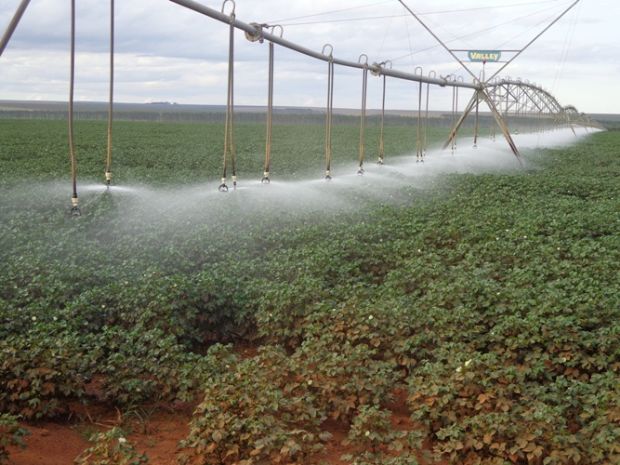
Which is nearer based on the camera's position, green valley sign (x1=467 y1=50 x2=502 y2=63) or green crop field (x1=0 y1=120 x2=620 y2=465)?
green crop field (x1=0 y1=120 x2=620 y2=465)

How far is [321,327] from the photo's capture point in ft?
17.6

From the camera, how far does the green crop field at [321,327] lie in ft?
12.8

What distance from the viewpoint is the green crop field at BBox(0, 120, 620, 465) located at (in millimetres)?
3898

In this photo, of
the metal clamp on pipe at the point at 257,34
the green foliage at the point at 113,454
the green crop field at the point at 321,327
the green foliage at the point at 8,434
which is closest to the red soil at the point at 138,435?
the green crop field at the point at 321,327

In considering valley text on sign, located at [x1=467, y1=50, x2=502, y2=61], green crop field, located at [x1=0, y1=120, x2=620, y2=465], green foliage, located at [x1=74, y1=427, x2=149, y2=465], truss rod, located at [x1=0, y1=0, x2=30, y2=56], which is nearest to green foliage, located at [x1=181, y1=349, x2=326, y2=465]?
green crop field, located at [x1=0, y1=120, x2=620, y2=465]

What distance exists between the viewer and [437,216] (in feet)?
30.7

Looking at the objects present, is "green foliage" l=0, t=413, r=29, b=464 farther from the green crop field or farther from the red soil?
the red soil

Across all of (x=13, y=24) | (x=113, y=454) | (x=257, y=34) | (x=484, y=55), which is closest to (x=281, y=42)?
(x=257, y=34)

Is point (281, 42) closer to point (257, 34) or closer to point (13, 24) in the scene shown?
point (257, 34)

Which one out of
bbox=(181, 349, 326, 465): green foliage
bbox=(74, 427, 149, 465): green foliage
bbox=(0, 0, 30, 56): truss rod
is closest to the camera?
bbox=(74, 427, 149, 465): green foliage

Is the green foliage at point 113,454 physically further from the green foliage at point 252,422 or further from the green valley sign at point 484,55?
the green valley sign at point 484,55

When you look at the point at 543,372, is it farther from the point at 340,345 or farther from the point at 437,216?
the point at 437,216

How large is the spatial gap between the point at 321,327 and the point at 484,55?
1407cm

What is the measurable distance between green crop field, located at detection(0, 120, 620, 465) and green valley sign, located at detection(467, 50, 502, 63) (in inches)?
359
